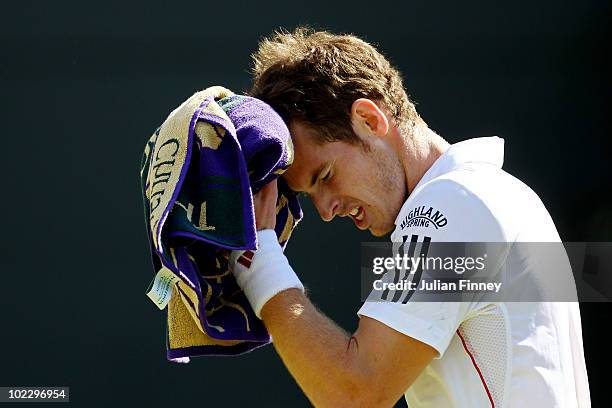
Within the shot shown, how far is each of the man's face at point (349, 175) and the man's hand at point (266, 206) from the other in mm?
126

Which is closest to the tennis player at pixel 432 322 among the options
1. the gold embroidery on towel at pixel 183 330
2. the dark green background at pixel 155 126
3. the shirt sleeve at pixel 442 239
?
the shirt sleeve at pixel 442 239

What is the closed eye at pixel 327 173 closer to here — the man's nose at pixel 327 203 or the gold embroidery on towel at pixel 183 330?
the man's nose at pixel 327 203

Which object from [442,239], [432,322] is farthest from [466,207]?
[432,322]

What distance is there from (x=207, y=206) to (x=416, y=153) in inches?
19.6

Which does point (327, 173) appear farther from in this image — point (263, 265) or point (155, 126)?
point (155, 126)

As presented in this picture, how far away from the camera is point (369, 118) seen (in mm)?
1774

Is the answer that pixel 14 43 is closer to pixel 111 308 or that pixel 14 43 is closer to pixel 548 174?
pixel 111 308

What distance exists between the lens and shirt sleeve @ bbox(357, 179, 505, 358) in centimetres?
147

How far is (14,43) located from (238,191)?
1.77m

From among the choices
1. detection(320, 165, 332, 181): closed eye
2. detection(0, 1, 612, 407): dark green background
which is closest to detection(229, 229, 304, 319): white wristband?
detection(320, 165, 332, 181): closed eye

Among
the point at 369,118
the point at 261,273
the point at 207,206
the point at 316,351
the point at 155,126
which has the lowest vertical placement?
the point at 316,351

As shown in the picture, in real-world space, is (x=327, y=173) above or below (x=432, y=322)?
above

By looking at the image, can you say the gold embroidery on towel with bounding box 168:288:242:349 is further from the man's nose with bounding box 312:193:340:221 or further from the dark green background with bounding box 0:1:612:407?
the dark green background with bounding box 0:1:612:407

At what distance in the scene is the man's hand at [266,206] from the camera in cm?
160
